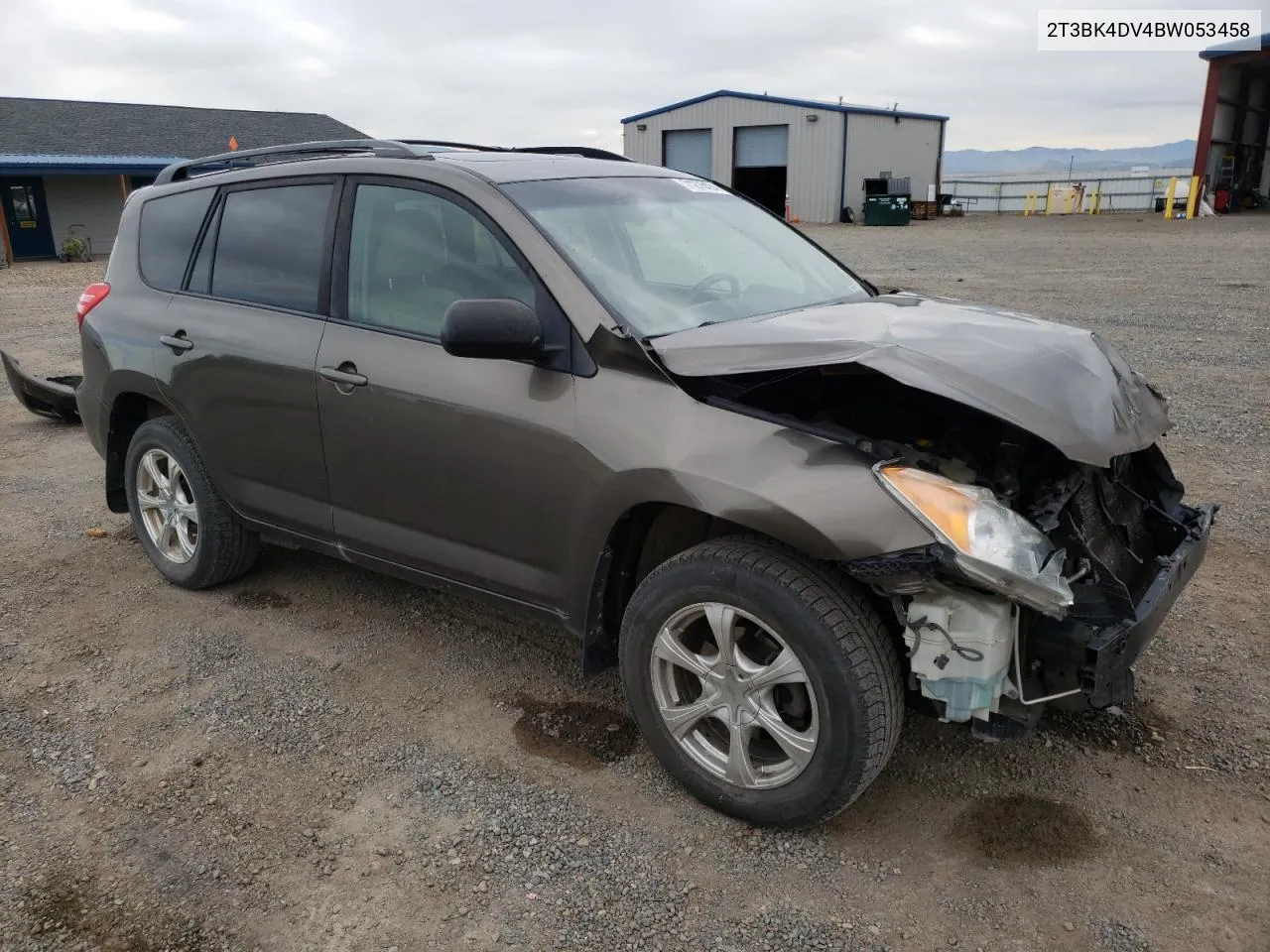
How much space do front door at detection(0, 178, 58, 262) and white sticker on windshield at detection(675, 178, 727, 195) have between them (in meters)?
30.3

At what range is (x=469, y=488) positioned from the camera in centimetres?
323

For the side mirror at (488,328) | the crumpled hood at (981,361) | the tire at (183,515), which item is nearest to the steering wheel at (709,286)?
the crumpled hood at (981,361)

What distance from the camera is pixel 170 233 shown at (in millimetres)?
4367

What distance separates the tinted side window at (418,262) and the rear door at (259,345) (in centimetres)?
19

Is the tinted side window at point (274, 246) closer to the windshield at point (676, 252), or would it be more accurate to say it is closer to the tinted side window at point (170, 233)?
the tinted side window at point (170, 233)

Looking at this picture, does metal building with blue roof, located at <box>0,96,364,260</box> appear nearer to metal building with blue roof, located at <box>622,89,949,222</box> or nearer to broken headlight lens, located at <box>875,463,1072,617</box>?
metal building with blue roof, located at <box>622,89,949,222</box>

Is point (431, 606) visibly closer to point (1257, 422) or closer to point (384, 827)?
point (384, 827)

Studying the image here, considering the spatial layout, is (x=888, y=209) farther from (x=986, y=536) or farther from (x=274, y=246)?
(x=986, y=536)

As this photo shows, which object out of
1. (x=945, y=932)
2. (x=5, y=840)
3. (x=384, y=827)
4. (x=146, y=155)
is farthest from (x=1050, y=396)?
(x=146, y=155)

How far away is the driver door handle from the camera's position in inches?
135

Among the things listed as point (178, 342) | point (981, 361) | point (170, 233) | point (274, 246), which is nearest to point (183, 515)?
point (178, 342)

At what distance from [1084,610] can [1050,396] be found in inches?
22.6

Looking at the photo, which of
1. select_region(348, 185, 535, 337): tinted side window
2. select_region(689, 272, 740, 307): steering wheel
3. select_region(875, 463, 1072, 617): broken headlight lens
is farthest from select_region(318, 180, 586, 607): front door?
select_region(875, 463, 1072, 617): broken headlight lens

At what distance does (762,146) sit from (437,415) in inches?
1429
